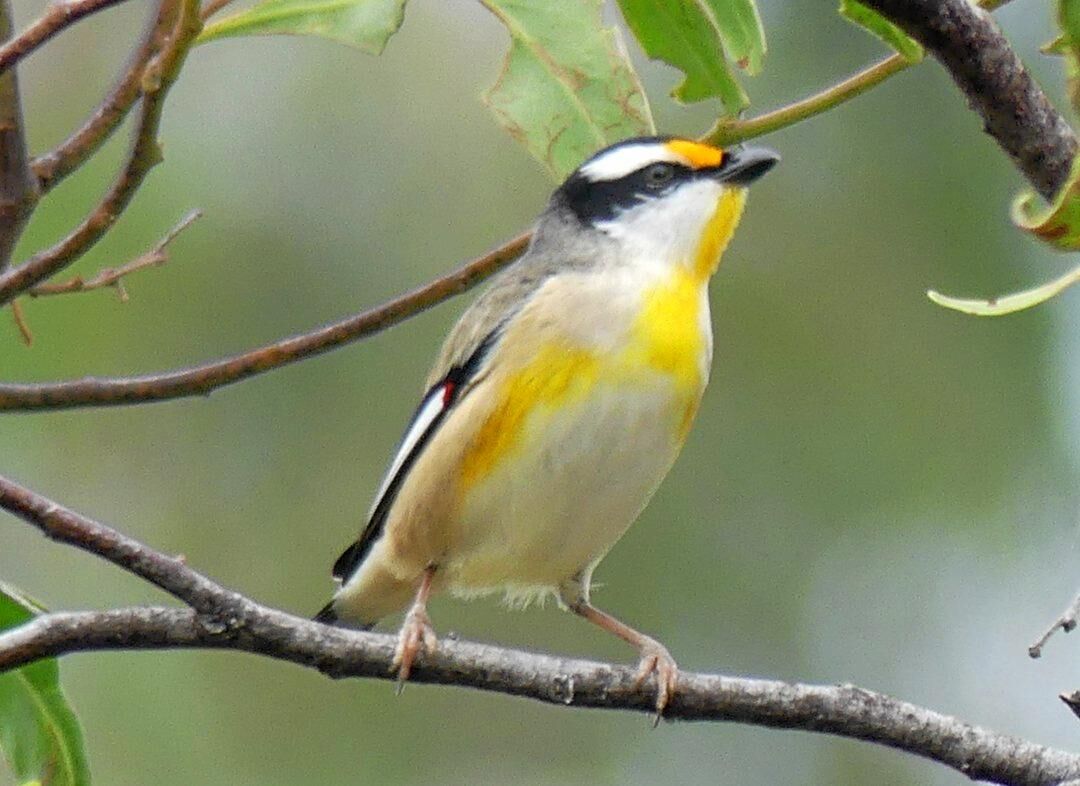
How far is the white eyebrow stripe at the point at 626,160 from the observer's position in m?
4.02

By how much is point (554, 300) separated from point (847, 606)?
5.62m

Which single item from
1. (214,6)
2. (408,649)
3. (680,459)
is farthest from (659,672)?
(680,459)

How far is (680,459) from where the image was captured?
336 inches

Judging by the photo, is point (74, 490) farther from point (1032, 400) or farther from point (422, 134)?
point (1032, 400)

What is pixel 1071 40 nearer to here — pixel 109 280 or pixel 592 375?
pixel 109 280

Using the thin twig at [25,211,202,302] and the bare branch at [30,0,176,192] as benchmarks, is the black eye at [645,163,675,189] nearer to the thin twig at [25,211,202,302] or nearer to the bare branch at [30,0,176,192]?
the thin twig at [25,211,202,302]

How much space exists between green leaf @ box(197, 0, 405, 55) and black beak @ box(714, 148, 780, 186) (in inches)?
54.9

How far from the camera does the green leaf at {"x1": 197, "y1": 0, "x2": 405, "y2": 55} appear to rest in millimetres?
2547

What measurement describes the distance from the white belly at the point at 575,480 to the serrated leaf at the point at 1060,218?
70.2 inches

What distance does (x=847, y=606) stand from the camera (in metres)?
8.92

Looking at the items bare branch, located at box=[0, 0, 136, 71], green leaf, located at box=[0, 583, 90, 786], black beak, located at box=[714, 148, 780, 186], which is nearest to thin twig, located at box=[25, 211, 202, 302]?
green leaf, located at box=[0, 583, 90, 786]

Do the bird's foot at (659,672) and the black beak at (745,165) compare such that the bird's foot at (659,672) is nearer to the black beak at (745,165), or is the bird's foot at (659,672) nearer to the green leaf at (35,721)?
the green leaf at (35,721)

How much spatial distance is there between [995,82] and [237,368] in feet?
3.65

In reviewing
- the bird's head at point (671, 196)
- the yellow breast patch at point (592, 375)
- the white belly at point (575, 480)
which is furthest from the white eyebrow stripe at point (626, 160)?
the white belly at point (575, 480)
